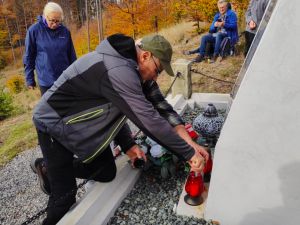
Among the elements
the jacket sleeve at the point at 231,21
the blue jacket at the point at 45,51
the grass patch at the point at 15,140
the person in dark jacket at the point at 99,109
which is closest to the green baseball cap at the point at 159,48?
the person in dark jacket at the point at 99,109

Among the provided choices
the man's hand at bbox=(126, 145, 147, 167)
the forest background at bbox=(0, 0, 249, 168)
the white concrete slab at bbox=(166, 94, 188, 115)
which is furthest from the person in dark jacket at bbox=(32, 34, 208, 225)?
the forest background at bbox=(0, 0, 249, 168)

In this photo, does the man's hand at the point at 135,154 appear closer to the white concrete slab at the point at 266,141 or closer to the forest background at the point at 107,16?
the white concrete slab at the point at 266,141

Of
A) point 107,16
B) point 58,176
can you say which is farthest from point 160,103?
point 107,16

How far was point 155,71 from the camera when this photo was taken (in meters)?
2.17

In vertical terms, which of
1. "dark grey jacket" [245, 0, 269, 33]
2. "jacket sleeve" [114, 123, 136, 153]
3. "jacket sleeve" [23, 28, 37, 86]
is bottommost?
"jacket sleeve" [114, 123, 136, 153]

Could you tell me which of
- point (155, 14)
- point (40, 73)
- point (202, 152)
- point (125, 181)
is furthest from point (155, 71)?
point (155, 14)

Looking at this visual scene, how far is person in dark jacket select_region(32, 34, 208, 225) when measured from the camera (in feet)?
6.30

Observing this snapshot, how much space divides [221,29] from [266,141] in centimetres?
641

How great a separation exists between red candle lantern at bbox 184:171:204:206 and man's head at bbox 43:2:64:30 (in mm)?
2965

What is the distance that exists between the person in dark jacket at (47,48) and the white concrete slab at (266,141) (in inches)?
121

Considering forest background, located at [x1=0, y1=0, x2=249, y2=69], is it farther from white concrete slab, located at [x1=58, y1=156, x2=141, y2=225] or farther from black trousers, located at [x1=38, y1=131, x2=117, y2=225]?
black trousers, located at [x1=38, y1=131, x2=117, y2=225]

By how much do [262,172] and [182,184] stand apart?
982 mm

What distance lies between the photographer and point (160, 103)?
2.93 meters

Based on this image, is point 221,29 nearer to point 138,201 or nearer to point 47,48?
point 47,48
